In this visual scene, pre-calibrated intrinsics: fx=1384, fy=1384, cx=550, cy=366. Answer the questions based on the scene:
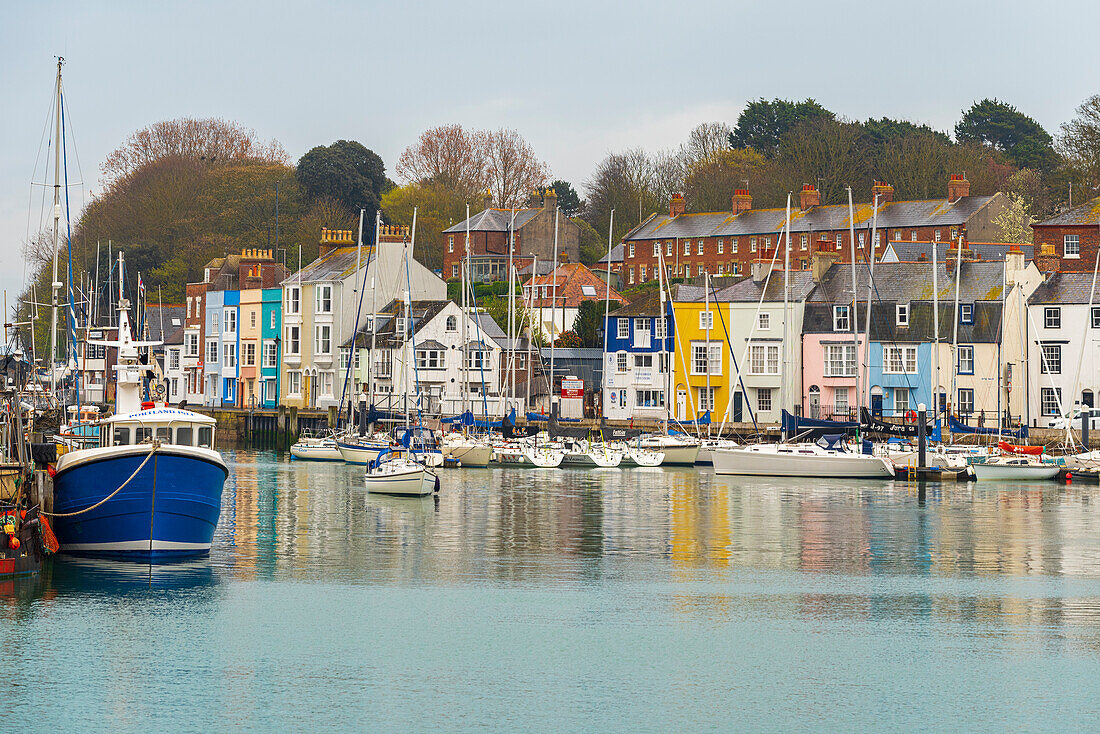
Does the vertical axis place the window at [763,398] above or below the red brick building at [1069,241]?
below

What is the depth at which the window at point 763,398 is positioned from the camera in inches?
2916

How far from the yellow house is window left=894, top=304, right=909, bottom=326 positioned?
29.7 ft

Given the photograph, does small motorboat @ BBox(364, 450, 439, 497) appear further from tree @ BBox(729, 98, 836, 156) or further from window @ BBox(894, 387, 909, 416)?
tree @ BBox(729, 98, 836, 156)

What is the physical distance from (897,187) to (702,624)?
281 ft

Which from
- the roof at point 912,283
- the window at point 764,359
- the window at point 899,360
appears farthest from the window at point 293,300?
the window at point 899,360

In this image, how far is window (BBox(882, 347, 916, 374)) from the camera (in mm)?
70875

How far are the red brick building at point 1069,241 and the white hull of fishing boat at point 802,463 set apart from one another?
2090cm

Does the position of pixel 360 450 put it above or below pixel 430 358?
below

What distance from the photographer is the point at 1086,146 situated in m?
91.9

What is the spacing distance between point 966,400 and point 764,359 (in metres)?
10.6

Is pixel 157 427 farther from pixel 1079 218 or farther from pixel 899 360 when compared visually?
pixel 1079 218

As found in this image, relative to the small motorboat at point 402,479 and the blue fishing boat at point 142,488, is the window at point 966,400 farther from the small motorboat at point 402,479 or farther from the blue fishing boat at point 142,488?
the blue fishing boat at point 142,488

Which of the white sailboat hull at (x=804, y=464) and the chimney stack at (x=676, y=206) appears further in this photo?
the chimney stack at (x=676, y=206)

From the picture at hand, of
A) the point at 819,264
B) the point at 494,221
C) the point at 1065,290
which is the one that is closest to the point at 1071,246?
the point at 1065,290
